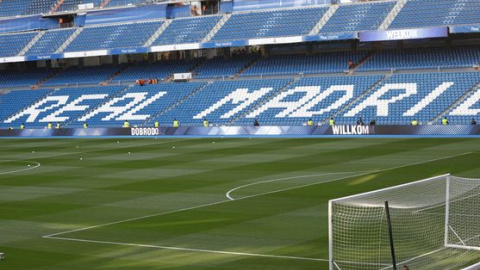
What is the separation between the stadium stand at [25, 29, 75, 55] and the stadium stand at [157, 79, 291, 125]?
2016 centimetres

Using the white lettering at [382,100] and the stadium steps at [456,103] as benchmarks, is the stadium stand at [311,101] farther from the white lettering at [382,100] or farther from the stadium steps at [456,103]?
the stadium steps at [456,103]

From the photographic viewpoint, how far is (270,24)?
74.9 meters

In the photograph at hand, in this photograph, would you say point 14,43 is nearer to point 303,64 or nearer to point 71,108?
point 71,108

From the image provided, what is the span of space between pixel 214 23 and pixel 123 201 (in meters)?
50.2

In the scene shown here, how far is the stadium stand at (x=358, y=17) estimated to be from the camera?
6900 centimetres

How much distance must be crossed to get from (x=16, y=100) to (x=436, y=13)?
42450 millimetres

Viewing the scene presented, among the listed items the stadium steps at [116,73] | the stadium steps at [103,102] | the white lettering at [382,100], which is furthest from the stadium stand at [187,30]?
the white lettering at [382,100]

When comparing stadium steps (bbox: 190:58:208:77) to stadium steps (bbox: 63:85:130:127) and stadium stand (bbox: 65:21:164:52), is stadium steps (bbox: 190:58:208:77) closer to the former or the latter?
stadium stand (bbox: 65:21:164:52)

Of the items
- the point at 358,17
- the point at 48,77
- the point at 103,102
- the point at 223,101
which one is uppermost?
the point at 358,17

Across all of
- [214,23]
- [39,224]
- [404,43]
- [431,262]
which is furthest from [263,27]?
[431,262]

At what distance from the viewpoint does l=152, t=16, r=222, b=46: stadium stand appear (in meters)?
77.9

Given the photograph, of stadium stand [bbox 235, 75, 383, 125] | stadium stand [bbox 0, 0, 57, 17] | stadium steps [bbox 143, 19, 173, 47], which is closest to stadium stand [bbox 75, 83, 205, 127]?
stadium steps [bbox 143, 19, 173, 47]

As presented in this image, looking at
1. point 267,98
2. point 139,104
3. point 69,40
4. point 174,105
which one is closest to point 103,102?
point 139,104

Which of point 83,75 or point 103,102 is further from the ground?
point 83,75
